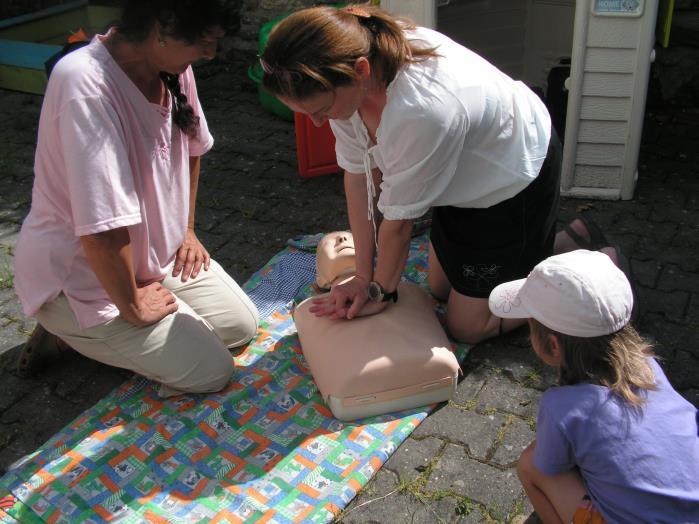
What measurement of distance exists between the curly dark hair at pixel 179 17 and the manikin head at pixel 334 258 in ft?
3.46

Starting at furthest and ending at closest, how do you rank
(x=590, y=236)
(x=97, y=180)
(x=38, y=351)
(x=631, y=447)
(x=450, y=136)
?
(x=590, y=236) → (x=38, y=351) → (x=450, y=136) → (x=97, y=180) → (x=631, y=447)

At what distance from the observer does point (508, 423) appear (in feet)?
8.48

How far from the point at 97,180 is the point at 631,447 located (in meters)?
1.61

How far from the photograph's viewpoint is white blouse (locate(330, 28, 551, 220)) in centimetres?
230

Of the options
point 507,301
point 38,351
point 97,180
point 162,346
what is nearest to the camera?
point 507,301

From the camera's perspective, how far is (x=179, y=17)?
216 cm

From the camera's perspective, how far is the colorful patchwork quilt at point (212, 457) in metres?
2.34

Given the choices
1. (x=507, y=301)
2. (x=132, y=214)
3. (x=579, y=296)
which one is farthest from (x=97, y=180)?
(x=579, y=296)

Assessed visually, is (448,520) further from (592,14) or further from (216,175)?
A: (216,175)

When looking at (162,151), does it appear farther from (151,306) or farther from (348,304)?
(348,304)

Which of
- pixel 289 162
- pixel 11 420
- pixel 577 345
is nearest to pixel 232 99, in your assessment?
pixel 289 162

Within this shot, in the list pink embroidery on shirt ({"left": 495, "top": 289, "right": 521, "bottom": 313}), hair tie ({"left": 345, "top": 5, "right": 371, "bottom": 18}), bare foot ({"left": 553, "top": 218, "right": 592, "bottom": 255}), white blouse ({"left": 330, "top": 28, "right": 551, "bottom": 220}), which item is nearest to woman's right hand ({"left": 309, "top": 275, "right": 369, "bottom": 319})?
white blouse ({"left": 330, "top": 28, "right": 551, "bottom": 220})

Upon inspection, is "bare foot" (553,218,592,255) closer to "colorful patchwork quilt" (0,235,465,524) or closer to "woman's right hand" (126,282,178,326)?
"colorful patchwork quilt" (0,235,465,524)

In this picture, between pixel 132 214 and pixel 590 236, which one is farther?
pixel 590 236
